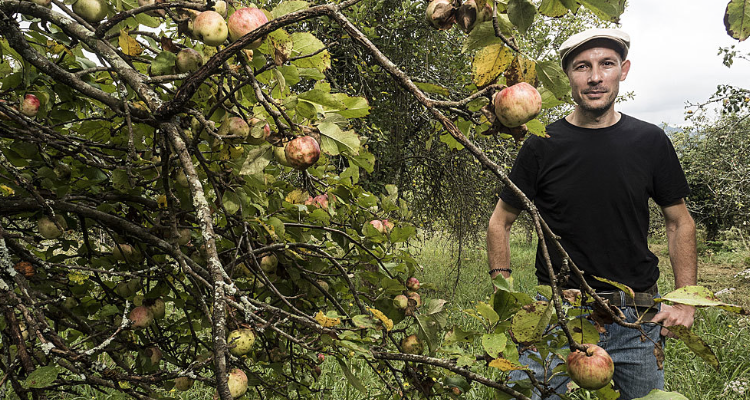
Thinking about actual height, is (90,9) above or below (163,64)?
above

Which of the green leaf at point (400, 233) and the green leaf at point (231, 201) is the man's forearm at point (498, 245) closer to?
the green leaf at point (400, 233)

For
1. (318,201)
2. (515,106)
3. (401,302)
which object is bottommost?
(401,302)

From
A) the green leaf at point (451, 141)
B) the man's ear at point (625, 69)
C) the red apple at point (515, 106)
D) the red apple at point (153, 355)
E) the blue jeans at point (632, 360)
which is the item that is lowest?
the blue jeans at point (632, 360)

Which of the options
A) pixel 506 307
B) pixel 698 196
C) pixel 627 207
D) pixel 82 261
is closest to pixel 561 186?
pixel 627 207

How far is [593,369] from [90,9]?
1.33 meters

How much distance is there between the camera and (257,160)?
3.15ft

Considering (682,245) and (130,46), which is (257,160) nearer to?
(130,46)

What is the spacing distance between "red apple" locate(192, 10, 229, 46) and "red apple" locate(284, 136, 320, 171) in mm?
242

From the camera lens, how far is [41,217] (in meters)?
1.46

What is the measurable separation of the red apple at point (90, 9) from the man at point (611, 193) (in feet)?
5.94

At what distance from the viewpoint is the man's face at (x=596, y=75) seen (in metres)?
→ 2.26

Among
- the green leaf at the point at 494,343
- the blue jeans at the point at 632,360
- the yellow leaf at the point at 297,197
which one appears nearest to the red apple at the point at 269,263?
the yellow leaf at the point at 297,197

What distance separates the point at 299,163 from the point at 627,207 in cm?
192

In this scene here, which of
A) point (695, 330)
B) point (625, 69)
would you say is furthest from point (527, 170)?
point (695, 330)
